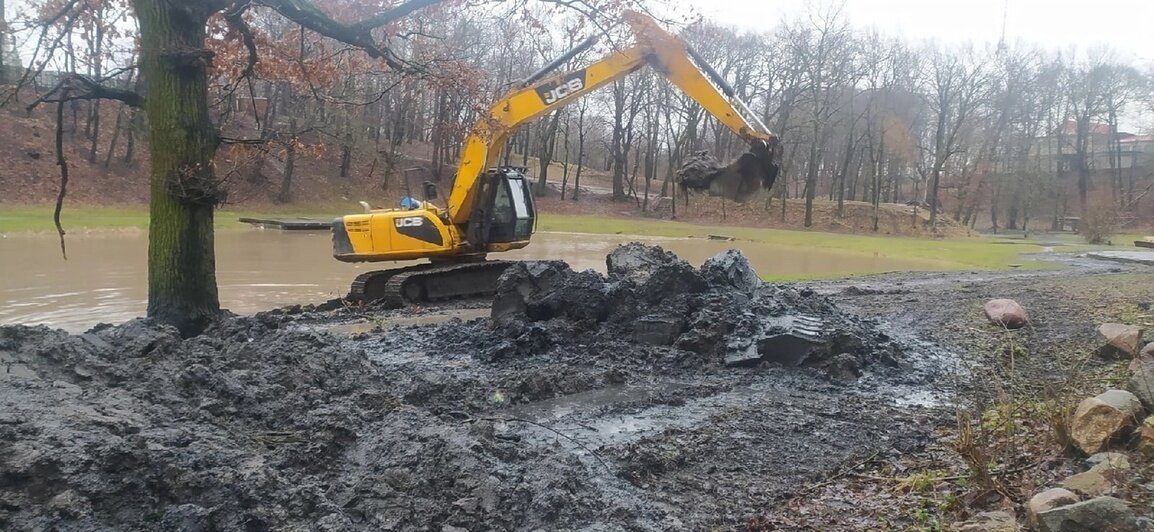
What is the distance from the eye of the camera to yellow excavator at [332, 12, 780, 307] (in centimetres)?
1138

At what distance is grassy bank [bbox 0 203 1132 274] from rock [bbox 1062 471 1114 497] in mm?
19476

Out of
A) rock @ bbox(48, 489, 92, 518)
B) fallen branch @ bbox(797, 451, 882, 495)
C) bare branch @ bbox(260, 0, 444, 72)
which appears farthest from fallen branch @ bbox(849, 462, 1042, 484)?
bare branch @ bbox(260, 0, 444, 72)

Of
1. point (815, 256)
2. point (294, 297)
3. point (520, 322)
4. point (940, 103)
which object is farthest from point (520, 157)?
point (520, 322)

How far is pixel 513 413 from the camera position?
626 centimetres

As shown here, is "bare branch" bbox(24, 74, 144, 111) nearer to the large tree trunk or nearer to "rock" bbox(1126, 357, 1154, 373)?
the large tree trunk

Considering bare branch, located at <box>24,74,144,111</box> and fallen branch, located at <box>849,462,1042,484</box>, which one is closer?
fallen branch, located at <box>849,462,1042,484</box>

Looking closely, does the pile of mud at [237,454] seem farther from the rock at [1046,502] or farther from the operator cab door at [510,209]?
the operator cab door at [510,209]

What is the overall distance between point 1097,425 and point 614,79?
28.4 feet

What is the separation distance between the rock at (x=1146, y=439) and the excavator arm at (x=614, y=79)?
21.5 feet

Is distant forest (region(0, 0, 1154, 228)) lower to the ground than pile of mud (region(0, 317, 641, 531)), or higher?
higher

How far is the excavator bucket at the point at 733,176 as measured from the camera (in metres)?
10.7

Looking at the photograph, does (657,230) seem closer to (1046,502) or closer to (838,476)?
(838,476)

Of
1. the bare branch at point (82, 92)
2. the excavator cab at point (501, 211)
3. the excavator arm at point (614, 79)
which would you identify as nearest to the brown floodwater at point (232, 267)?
the excavator cab at point (501, 211)

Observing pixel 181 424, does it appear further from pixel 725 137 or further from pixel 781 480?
pixel 725 137
